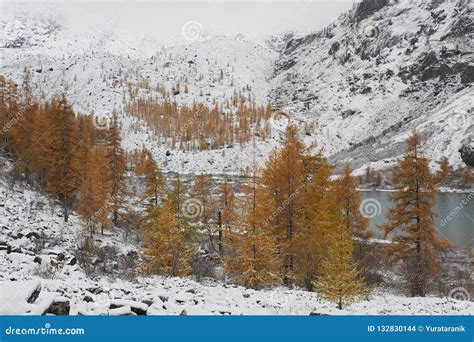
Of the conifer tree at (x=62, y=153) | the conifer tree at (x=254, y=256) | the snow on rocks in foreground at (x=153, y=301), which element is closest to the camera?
the snow on rocks in foreground at (x=153, y=301)

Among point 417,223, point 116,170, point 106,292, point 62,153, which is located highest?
point 62,153

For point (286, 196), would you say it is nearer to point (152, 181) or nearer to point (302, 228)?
point (302, 228)

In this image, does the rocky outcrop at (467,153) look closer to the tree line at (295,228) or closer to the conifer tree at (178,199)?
the tree line at (295,228)

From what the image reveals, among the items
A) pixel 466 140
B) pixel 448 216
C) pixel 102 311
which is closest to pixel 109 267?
pixel 102 311

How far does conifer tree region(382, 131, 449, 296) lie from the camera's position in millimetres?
21141

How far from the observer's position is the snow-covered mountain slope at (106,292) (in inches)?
361

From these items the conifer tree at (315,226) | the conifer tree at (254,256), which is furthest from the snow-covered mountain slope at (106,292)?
the conifer tree at (315,226)

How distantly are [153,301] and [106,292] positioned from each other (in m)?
1.65

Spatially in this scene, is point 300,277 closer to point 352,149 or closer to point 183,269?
point 183,269

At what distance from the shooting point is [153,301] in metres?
10.7

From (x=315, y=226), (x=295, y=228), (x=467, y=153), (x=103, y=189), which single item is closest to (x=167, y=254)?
(x=295, y=228)

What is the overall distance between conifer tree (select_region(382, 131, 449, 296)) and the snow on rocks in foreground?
5.88m

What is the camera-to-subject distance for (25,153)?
34938mm
